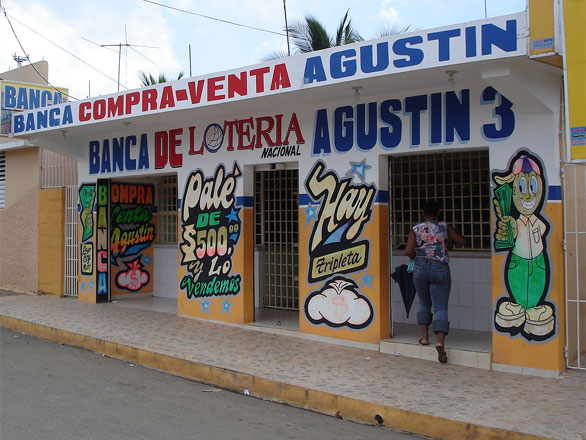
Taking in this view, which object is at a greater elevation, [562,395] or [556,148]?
[556,148]

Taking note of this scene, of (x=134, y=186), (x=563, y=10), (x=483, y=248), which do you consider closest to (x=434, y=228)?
(x=483, y=248)

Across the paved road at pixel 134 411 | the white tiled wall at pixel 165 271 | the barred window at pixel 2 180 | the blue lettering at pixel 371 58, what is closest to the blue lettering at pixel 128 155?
the white tiled wall at pixel 165 271

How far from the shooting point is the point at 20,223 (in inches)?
565

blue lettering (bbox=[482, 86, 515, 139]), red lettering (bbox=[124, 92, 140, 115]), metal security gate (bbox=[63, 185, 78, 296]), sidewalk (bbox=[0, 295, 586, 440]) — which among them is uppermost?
red lettering (bbox=[124, 92, 140, 115])

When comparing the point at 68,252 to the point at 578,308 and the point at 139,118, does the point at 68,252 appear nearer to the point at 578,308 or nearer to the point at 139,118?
the point at 139,118

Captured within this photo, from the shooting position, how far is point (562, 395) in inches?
234

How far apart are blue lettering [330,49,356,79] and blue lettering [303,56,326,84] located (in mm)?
155

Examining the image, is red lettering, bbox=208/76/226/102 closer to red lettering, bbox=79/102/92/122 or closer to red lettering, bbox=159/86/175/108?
red lettering, bbox=159/86/175/108

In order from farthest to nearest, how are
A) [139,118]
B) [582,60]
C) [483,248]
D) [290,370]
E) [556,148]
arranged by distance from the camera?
[139,118]
[483,248]
[290,370]
[556,148]
[582,60]

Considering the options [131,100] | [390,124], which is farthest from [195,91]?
[390,124]

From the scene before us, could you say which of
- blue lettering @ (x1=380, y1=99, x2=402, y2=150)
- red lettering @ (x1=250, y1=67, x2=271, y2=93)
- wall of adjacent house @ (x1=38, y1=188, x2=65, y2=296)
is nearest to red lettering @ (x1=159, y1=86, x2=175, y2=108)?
red lettering @ (x1=250, y1=67, x2=271, y2=93)

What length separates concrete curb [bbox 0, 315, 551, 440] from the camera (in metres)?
5.22

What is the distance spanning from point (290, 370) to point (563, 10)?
4681mm

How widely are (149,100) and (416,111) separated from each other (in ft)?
13.9
